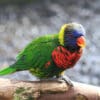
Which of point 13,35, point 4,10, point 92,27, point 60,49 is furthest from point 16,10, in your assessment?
point 60,49

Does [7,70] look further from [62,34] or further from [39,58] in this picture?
[62,34]

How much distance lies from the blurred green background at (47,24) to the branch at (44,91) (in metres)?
1.82

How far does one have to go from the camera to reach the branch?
1.58 meters

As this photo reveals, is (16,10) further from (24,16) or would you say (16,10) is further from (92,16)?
Answer: (92,16)

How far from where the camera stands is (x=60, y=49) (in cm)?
167

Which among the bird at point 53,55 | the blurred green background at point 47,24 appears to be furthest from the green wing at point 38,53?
the blurred green background at point 47,24

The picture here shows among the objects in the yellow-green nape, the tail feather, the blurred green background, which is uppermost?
the blurred green background

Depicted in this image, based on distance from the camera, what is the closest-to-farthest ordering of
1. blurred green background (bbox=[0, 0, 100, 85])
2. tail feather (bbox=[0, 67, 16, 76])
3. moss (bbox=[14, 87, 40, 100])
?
moss (bbox=[14, 87, 40, 100])
tail feather (bbox=[0, 67, 16, 76])
blurred green background (bbox=[0, 0, 100, 85])

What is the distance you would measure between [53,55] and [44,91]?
0.48 ft

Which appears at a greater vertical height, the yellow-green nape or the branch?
the yellow-green nape

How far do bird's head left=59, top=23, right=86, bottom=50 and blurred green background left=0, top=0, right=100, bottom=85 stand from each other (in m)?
1.83

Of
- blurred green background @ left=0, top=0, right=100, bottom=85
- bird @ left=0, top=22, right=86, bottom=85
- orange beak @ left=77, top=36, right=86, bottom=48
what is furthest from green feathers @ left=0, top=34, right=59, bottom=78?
blurred green background @ left=0, top=0, right=100, bottom=85

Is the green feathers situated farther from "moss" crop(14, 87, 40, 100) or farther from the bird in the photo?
"moss" crop(14, 87, 40, 100)

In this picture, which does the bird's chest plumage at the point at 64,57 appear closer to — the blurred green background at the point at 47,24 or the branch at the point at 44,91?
the branch at the point at 44,91
